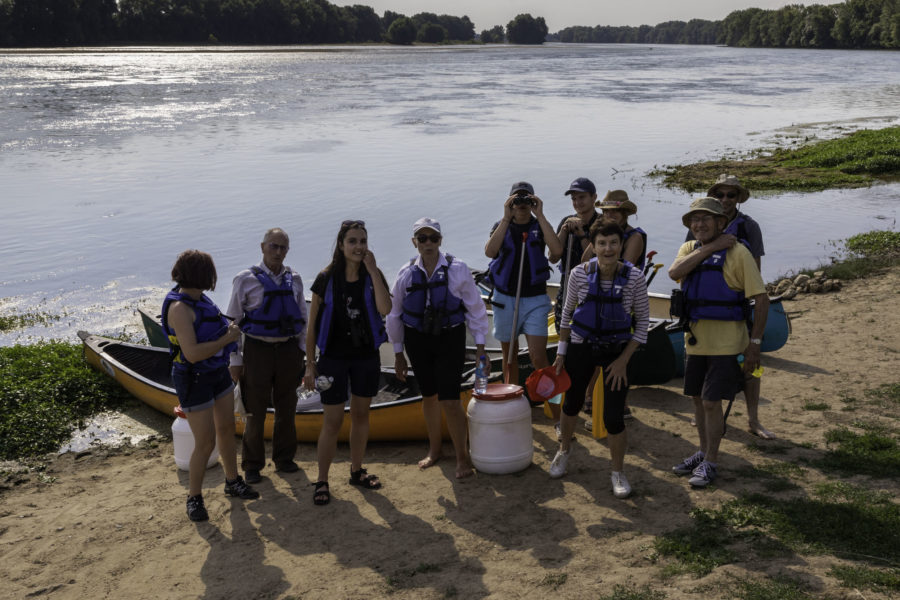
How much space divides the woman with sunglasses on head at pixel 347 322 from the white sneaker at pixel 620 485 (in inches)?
71.3

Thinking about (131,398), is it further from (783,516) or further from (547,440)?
(783,516)

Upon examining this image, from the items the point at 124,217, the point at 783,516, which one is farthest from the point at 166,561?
the point at 124,217

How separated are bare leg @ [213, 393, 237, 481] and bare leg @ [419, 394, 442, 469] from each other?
142cm

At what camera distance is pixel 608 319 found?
17.9 feet

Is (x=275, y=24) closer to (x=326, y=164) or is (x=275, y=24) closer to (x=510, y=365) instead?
(x=326, y=164)

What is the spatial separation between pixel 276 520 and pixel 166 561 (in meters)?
0.78

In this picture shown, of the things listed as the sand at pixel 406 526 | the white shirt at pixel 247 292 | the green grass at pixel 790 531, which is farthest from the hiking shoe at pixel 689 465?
the white shirt at pixel 247 292

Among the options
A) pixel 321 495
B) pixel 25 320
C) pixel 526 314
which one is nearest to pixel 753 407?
pixel 526 314

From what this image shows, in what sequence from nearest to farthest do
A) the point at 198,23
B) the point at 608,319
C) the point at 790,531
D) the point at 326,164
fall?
the point at 790,531 → the point at 608,319 → the point at 326,164 → the point at 198,23

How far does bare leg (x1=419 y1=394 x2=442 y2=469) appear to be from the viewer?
249 inches

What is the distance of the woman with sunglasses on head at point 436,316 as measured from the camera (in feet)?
19.1

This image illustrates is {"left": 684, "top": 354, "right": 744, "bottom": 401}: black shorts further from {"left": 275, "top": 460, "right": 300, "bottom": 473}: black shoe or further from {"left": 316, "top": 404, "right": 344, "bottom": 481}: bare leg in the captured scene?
{"left": 275, "top": 460, "right": 300, "bottom": 473}: black shoe

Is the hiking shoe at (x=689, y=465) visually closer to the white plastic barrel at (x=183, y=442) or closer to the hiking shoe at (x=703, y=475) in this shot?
the hiking shoe at (x=703, y=475)

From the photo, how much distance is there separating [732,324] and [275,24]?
11665cm
